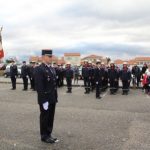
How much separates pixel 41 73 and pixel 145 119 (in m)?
4.79

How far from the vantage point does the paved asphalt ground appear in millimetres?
8102

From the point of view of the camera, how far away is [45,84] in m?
8.43

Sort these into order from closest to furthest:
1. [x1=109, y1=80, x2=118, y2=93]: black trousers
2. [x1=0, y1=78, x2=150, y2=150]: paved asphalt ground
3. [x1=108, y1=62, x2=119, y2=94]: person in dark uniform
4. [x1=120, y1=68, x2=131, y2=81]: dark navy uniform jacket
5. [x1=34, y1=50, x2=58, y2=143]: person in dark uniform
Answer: [x1=0, y1=78, x2=150, y2=150]: paved asphalt ground < [x1=34, y1=50, x2=58, y2=143]: person in dark uniform < [x1=120, y1=68, x2=131, y2=81]: dark navy uniform jacket < [x1=109, y1=80, x2=118, y2=93]: black trousers < [x1=108, y1=62, x2=119, y2=94]: person in dark uniform

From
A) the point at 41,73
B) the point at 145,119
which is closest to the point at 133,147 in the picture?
the point at 41,73

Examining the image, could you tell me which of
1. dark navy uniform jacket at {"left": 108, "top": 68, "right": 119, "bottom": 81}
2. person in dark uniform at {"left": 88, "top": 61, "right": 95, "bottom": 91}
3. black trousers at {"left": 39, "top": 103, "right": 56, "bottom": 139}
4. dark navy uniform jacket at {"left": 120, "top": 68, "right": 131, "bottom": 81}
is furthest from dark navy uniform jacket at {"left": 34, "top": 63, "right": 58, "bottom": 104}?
dark navy uniform jacket at {"left": 108, "top": 68, "right": 119, "bottom": 81}

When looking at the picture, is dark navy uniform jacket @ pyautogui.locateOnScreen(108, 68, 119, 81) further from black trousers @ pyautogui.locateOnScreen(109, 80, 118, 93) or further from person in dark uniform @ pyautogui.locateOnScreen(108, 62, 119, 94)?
black trousers @ pyautogui.locateOnScreen(109, 80, 118, 93)

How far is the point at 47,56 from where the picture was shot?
863cm

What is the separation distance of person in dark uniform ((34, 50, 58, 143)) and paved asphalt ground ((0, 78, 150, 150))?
0.95 ft

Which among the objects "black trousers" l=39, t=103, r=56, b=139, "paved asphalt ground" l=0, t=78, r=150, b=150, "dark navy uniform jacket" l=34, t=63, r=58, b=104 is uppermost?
"dark navy uniform jacket" l=34, t=63, r=58, b=104

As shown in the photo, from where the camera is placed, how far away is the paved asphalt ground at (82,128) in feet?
26.6

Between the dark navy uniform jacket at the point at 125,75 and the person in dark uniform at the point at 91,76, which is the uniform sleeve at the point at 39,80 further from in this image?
the dark navy uniform jacket at the point at 125,75

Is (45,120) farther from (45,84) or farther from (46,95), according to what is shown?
(45,84)

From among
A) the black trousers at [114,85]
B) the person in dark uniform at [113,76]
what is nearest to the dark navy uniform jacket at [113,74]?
the person in dark uniform at [113,76]

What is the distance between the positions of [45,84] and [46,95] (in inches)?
11.1
